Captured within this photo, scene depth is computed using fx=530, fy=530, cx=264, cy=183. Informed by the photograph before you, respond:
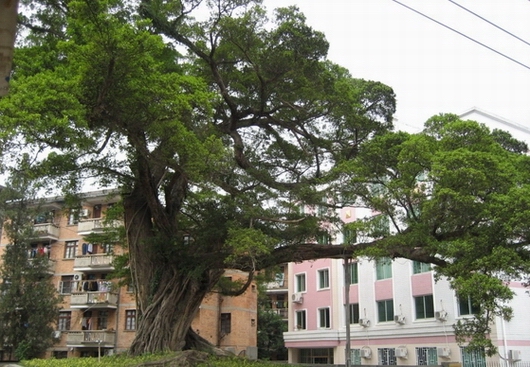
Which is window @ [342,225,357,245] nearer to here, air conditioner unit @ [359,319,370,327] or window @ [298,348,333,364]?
air conditioner unit @ [359,319,370,327]

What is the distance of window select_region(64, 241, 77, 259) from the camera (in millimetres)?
31484

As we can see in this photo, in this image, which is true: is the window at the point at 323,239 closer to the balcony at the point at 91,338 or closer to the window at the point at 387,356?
the window at the point at 387,356

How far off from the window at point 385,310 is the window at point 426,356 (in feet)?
7.44

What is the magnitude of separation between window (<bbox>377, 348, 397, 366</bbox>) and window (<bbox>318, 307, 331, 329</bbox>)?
393 cm

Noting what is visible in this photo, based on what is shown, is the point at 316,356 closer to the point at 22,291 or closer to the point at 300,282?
the point at 300,282

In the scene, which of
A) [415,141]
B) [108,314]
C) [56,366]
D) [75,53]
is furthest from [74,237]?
[415,141]

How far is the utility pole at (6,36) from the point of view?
2.13 meters

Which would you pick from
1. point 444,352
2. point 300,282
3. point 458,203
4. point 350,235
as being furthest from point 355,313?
point 458,203

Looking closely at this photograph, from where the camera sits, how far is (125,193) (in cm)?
1691

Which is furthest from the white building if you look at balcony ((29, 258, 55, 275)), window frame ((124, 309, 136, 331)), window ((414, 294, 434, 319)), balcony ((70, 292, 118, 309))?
balcony ((29, 258, 55, 275))

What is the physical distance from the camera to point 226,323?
1218 inches

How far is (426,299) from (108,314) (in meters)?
17.0

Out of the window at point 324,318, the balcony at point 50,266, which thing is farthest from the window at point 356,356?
the balcony at point 50,266

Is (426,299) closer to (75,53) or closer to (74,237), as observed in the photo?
(75,53)
